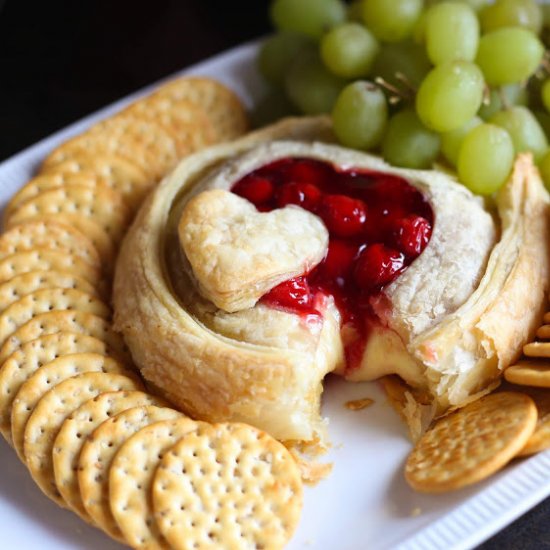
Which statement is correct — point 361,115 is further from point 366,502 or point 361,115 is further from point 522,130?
point 366,502

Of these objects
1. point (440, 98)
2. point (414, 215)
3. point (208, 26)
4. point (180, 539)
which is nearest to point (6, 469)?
point (180, 539)

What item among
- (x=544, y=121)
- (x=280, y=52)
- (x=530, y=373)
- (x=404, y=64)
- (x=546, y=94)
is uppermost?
(x=280, y=52)

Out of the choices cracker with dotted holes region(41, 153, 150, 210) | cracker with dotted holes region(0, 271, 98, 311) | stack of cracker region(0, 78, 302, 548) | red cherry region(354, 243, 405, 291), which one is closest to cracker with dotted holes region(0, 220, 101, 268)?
stack of cracker region(0, 78, 302, 548)

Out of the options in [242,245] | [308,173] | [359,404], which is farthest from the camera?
[308,173]

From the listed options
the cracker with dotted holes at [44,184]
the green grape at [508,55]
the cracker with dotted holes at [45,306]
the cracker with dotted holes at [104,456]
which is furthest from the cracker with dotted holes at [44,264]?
the green grape at [508,55]

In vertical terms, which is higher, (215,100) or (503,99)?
(215,100)

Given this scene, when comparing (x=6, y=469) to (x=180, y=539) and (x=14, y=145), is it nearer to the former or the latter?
(x=180, y=539)

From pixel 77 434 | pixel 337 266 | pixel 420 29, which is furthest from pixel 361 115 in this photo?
pixel 77 434
